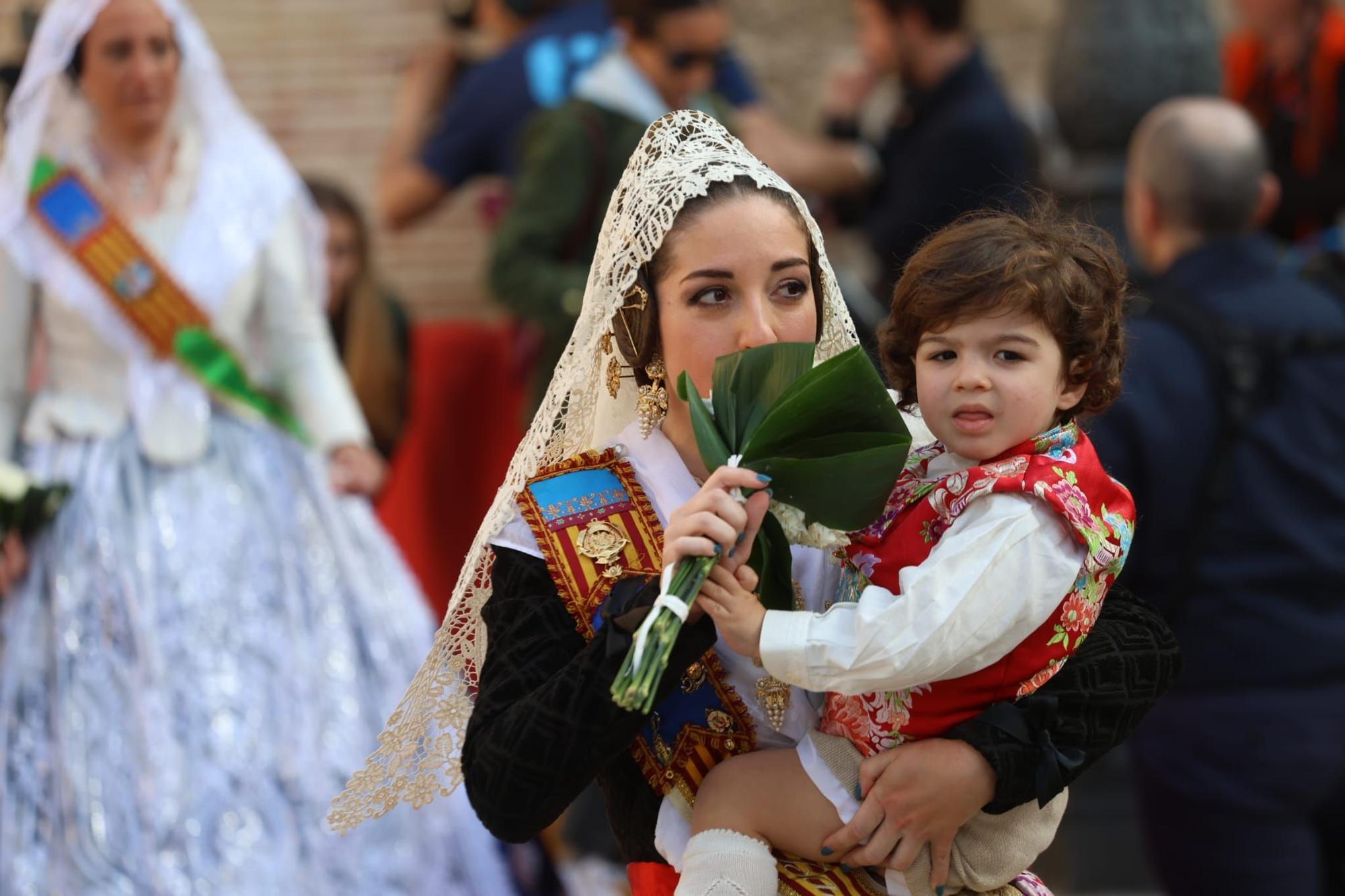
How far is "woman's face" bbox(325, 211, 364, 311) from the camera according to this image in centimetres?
646

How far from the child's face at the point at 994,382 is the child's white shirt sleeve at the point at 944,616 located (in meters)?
0.10

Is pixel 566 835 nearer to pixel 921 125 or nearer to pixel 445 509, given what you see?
pixel 445 509

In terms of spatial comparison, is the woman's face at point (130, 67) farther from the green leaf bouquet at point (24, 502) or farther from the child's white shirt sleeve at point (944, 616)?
the child's white shirt sleeve at point (944, 616)

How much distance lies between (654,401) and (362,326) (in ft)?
13.2

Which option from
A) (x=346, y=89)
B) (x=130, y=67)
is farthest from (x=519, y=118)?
(x=346, y=89)

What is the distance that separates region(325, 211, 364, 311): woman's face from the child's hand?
4492 millimetres

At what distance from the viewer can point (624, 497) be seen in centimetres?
247

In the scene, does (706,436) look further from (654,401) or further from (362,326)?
(362,326)

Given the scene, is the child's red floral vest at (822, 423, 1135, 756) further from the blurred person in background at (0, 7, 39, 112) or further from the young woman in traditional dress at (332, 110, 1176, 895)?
the blurred person in background at (0, 7, 39, 112)

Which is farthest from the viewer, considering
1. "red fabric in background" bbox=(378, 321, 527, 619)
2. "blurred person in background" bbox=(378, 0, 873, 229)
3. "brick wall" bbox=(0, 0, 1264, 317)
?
"brick wall" bbox=(0, 0, 1264, 317)

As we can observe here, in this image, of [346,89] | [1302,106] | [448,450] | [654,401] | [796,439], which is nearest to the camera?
[796,439]

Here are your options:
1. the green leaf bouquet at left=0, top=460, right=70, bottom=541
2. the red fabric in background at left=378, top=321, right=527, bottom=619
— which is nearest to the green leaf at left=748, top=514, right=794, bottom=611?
the green leaf bouquet at left=0, top=460, right=70, bottom=541

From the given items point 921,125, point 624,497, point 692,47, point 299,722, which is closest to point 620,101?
point 692,47

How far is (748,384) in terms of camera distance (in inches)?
89.4
